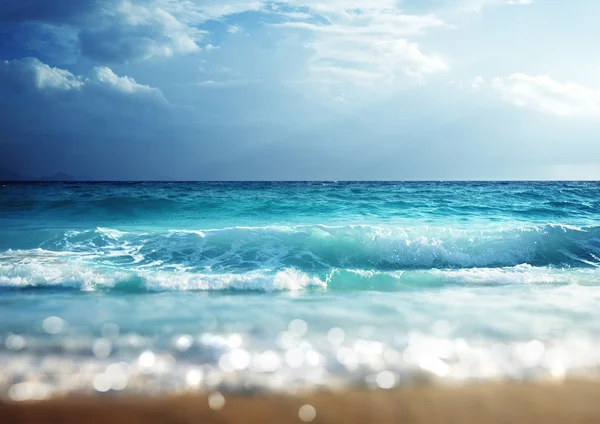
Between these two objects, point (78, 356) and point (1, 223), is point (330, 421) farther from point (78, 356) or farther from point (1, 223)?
point (1, 223)

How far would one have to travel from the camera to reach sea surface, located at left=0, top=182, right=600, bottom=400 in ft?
10.6

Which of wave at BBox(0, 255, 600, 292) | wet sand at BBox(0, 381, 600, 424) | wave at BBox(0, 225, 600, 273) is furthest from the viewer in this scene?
wave at BBox(0, 225, 600, 273)

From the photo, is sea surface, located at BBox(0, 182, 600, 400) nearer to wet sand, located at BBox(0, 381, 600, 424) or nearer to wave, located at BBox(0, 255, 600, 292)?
wave, located at BBox(0, 255, 600, 292)

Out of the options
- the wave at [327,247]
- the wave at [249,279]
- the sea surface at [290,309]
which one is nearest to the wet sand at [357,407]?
the sea surface at [290,309]

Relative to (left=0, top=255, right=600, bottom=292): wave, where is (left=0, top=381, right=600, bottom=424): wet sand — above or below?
above

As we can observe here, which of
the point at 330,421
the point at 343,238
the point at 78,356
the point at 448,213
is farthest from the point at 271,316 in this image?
the point at 448,213

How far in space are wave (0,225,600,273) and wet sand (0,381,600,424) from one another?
16.9 ft

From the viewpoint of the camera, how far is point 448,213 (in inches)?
619

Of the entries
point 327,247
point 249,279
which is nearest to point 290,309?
point 249,279

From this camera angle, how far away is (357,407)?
2.68 meters

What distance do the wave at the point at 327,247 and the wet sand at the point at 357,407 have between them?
5136mm

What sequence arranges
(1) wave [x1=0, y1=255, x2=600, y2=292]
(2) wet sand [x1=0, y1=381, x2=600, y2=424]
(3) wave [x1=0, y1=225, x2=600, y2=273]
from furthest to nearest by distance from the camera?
1. (3) wave [x1=0, y1=225, x2=600, y2=273]
2. (1) wave [x1=0, y1=255, x2=600, y2=292]
3. (2) wet sand [x1=0, y1=381, x2=600, y2=424]

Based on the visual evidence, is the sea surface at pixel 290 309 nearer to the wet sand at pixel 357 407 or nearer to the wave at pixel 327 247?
the wave at pixel 327 247

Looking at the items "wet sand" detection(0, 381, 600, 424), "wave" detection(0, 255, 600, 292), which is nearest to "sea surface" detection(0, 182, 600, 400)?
"wave" detection(0, 255, 600, 292)
